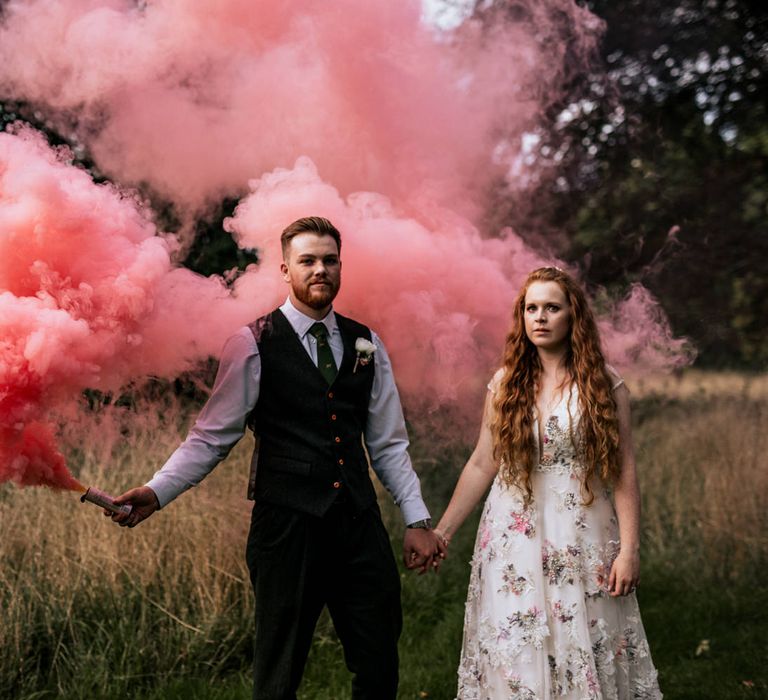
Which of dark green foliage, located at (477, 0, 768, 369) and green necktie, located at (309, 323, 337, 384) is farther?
dark green foliage, located at (477, 0, 768, 369)

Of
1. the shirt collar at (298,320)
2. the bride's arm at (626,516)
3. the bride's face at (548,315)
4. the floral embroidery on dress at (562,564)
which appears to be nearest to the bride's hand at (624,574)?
the bride's arm at (626,516)

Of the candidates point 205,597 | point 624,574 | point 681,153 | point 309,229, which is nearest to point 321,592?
point 624,574

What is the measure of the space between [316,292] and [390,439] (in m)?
0.67

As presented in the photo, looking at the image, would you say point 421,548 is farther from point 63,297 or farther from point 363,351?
point 63,297

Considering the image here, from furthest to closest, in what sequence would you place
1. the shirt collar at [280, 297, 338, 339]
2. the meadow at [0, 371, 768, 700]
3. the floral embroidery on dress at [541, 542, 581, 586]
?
the meadow at [0, 371, 768, 700]
the floral embroidery on dress at [541, 542, 581, 586]
the shirt collar at [280, 297, 338, 339]

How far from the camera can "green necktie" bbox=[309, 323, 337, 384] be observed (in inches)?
127

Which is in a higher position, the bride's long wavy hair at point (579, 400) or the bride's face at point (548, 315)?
the bride's face at point (548, 315)

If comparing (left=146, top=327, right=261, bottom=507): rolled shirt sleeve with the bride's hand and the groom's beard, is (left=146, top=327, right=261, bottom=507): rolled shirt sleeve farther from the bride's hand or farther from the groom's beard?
the bride's hand

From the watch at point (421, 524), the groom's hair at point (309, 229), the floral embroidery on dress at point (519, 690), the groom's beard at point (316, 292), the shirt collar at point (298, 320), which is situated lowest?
the floral embroidery on dress at point (519, 690)

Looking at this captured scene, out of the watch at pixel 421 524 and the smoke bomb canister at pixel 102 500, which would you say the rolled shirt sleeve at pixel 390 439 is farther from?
the smoke bomb canister at pixel 102 500

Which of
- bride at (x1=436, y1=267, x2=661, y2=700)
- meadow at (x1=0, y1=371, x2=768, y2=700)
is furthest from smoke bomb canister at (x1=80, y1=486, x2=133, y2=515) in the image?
bride at (x1=436, y1=267, x2=661, y2=700)

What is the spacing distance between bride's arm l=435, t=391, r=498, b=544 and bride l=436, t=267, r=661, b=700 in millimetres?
27

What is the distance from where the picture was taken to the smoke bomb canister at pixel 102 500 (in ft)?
9.05

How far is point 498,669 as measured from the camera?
11.1 feet
